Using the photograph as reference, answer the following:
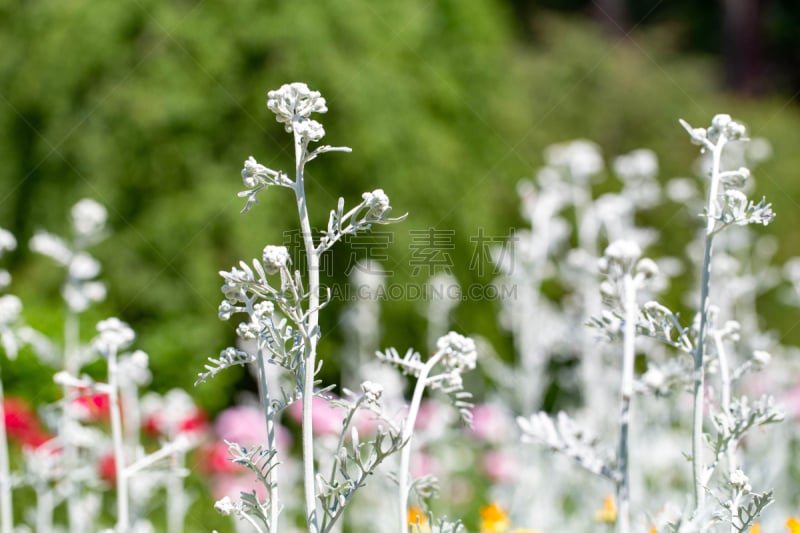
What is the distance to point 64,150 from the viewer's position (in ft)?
18.7

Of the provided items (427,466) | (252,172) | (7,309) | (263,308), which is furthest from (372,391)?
(427,466)

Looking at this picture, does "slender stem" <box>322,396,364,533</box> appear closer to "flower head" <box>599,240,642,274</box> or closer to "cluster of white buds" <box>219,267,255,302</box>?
"cluster of white buds" <box>219,267,255,302</box>

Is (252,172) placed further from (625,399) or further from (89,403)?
(89,403)

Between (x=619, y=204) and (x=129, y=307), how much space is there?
3863mm

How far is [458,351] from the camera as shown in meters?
1.27

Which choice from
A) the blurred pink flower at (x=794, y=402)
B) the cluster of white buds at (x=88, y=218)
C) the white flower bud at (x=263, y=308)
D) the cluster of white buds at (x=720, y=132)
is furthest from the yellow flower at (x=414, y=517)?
Result: the blurred pink flower at (x=794, y=402)

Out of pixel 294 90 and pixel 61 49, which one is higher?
pixel 61 49

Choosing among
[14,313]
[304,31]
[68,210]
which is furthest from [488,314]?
[14,313]

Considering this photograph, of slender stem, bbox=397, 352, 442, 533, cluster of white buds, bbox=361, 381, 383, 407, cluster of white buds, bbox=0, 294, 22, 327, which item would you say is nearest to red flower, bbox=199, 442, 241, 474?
cluster of white buds, bbox=0, 294, 22, 327

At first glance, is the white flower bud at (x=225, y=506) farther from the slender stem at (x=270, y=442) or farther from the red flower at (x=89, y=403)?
the red flower at (x=89, y=403)

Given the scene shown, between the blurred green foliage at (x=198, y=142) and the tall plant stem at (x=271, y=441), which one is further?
the blurred green foliage at (x=198, y=142)

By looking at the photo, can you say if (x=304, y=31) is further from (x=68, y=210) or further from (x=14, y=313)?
(x=14, y=313)

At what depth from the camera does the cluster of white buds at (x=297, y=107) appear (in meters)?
1.09

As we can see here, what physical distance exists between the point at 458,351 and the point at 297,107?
440 millimetres
